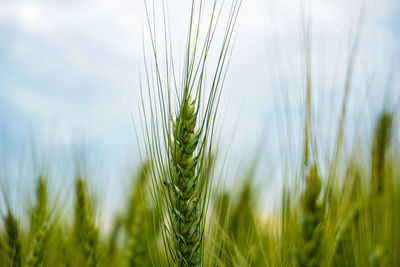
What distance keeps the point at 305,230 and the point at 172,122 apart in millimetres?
598

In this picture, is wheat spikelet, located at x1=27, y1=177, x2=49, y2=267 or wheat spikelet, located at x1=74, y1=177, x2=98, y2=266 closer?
wheat spikelet, located at x1=27, y1=177, x2=49, y2=267

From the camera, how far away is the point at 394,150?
1.97 meters

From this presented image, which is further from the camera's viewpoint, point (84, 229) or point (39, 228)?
point (84, 229)

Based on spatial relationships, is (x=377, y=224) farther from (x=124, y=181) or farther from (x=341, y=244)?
(x=124, y=181)

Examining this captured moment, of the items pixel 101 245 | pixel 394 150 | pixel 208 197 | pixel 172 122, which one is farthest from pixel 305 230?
pixel 101 245

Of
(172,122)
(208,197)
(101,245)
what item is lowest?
(101,245)

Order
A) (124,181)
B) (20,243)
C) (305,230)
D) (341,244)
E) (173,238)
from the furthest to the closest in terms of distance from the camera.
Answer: (124,181) → (20,243) → (341,244) → (173,238) → (305,230)

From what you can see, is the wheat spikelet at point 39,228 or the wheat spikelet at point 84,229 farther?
the wheat spikelet at point 84,229

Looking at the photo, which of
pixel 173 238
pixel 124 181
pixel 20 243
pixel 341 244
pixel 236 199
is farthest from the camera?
pixel 124 181

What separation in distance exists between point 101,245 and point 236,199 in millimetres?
888

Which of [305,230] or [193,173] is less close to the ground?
[193,173]

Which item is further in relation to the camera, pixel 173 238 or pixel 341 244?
pixel 341 244

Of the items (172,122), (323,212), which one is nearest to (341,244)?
(323,212)

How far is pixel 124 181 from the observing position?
3.00 metres
